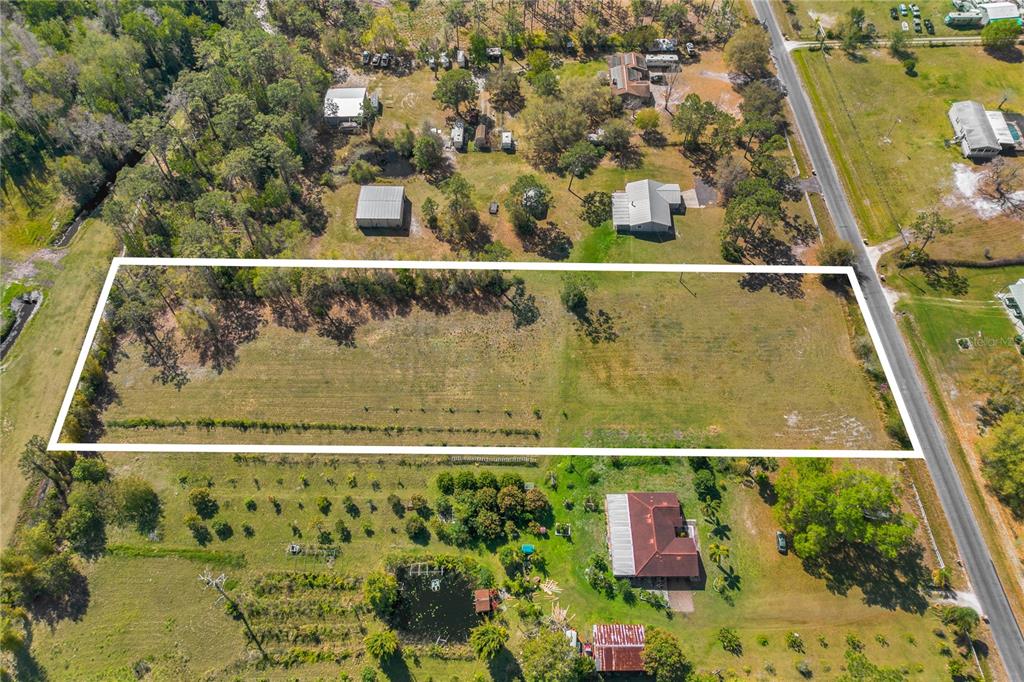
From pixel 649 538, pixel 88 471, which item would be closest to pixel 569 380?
pixel 649 538

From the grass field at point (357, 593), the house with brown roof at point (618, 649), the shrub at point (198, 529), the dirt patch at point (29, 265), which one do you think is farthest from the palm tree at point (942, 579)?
the dirt patch at point (29, 265)

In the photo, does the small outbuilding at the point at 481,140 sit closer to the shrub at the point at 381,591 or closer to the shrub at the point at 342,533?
the shrub at the point at 342,533

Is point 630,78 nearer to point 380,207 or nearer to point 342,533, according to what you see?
point 380,207

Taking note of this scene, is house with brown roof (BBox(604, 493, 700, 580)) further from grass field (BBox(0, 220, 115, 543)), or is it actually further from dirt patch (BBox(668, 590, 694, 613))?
grass field (BBox(0, 220, 115, 543))

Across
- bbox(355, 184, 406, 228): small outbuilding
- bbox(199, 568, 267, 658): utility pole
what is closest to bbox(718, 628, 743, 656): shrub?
bbox(199, 568, 267, 658): utility pole

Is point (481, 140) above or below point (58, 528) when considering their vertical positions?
above

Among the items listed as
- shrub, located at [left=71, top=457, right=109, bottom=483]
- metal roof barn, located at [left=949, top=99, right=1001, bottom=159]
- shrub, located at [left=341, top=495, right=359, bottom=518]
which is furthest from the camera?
metal roof barn, located at [left=949, top=99, right=1001, bottom=159]
